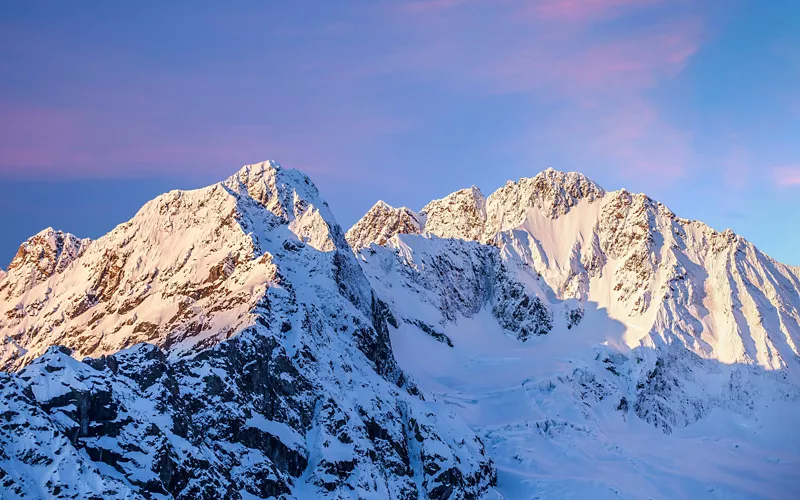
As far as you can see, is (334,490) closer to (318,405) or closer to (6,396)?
(318,405)

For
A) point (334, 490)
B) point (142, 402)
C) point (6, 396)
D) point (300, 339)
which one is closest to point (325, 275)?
point (300, 339)

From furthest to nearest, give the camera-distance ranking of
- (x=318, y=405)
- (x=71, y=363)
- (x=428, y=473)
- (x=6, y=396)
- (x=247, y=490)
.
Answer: (x=428, y=473) < (x=318, y=405) < (x=247, y=490) < (x=71, y=363) < (x=6, y=396)

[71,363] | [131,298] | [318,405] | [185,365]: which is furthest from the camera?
[131,298]

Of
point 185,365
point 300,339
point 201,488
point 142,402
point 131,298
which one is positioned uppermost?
point 131,298

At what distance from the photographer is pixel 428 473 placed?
176m

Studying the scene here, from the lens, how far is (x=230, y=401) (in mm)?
147125

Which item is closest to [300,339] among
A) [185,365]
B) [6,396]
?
[185,365]

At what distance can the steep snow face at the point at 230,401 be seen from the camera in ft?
373

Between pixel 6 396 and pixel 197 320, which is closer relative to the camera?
pixel 6 396

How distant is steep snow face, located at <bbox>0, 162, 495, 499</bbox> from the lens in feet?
373

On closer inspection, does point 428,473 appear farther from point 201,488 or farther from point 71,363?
point 71,363

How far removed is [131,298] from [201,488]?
78759 millimetres

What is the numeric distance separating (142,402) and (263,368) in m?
33.6

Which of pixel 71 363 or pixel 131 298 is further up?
pixel 131 298
